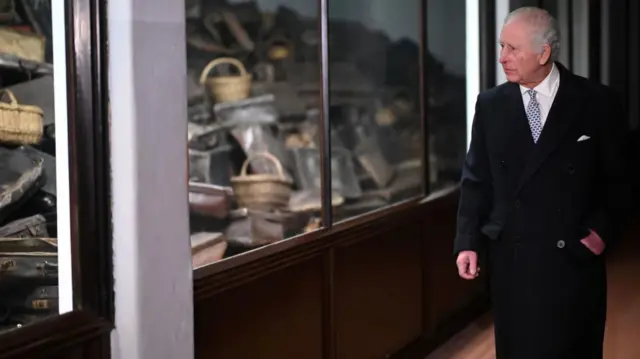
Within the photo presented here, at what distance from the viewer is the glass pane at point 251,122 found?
106 inches

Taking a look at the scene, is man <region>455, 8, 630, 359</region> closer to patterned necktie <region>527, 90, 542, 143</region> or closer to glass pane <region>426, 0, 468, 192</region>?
patterned necktie <region>527, 90, 542, 143</region>

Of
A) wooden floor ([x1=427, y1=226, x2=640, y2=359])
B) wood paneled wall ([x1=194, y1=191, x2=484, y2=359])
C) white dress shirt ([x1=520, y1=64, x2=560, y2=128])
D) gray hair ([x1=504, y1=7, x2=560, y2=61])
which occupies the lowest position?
wooden floor ([x1=427, y1=226, x2=640, y2=359])

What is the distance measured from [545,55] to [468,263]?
0.65 m

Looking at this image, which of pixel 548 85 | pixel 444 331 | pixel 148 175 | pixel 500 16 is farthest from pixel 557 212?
pixel 500 16

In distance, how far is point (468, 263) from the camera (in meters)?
2.61

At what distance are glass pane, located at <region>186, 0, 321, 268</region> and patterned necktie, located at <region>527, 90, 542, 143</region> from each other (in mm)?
822

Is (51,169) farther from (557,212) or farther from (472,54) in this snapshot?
(472,54)

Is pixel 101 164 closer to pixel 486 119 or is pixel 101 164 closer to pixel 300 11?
pixel 486 119

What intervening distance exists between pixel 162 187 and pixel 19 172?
32 cm

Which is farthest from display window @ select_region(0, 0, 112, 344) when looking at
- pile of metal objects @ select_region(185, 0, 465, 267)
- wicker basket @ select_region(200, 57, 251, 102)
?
wicker basket @ select_region(200, 57, 251, 102)

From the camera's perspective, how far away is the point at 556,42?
2.50m

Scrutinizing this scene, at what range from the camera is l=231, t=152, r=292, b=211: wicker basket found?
9.43 feet

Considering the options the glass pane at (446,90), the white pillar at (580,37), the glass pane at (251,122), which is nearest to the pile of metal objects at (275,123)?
the glass pane at (251,122)

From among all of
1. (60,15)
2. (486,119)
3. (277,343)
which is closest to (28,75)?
(60,15)
